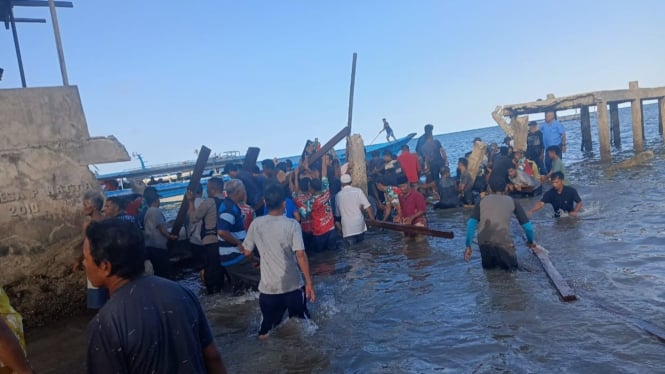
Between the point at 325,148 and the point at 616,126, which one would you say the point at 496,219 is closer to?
the point at 325,148

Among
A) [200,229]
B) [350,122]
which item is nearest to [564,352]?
[200,229]

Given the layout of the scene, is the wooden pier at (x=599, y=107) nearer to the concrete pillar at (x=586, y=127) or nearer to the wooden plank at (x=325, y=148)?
the concrete pillar at (x=586, y=127)

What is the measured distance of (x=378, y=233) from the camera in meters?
11.3

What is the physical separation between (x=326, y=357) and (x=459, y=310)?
1.74 m

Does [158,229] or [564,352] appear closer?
[564,352]

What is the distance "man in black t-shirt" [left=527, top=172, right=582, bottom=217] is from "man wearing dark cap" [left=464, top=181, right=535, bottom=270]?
389 centimetres

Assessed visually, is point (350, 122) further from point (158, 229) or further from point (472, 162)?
point (158, 229)

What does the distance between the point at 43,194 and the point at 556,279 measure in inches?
257

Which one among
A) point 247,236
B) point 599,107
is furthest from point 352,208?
point 599,107

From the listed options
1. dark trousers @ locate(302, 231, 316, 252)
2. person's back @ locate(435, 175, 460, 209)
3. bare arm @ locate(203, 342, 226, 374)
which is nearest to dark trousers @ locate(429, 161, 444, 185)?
person's back @ locate(435, 175, 460, 209)

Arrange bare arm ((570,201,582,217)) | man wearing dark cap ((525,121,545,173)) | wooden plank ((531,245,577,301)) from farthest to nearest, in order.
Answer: man wearing dark cap ((525,121,545,173)) → bare arm ((570,201,582,217)) → wooden plank ((531,245,577,301))

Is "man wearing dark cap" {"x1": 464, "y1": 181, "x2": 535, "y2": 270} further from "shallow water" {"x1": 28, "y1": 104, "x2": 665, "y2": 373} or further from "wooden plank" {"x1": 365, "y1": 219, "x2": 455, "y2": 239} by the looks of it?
"wooden plank" {"x1": 365, "y1": 219, "x2": 455, "y2": 239}

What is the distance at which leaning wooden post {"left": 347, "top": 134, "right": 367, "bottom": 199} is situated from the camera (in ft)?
40.5

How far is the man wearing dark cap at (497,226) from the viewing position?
616cm
